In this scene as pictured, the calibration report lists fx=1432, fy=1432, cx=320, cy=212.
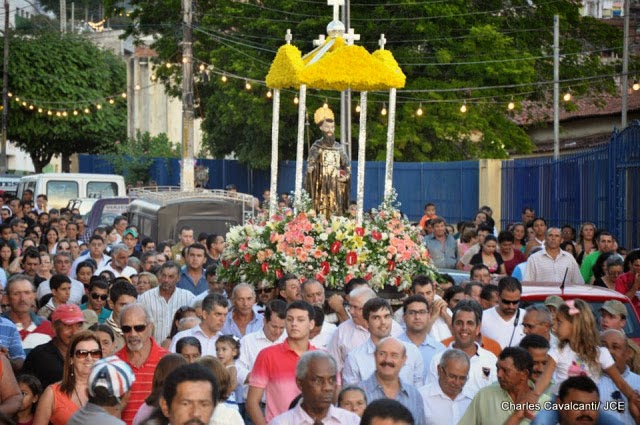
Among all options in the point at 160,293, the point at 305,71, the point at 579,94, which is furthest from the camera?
the point at 579,94

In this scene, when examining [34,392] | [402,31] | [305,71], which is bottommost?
[34,392]

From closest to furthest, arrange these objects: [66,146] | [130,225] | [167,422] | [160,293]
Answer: [167,422]
[160,293]
[130,225]
[66,146]

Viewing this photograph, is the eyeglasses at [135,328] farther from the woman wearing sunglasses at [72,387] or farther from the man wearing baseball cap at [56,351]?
Result: the woman wearing sunglasses at [72,387]

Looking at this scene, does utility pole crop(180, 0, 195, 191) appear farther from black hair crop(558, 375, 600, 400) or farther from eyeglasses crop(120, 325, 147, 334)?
black hair crop(558, 375, 600, 400)

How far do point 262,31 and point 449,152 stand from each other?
6705 millimetres

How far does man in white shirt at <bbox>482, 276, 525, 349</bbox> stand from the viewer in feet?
39.4

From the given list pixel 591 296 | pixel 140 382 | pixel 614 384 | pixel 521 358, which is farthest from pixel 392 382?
pixel 591 296

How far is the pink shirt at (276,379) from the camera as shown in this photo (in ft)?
32.1

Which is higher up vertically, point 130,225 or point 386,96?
point 386,96

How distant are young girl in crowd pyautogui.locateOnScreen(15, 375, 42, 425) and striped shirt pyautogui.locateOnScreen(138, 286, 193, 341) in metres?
4.46

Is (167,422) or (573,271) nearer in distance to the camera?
(167,422)

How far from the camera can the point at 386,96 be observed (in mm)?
41938

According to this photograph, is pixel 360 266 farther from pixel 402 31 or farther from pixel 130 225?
pixel 402 31

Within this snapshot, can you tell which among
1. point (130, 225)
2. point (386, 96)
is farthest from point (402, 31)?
point (130, 225)
